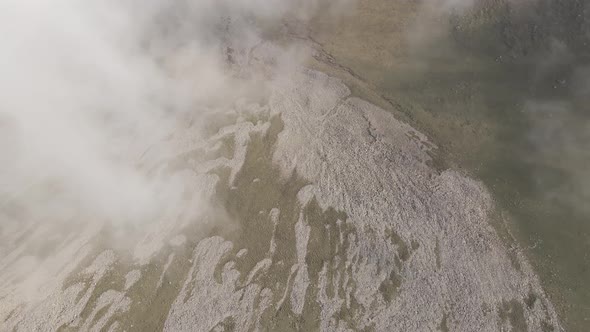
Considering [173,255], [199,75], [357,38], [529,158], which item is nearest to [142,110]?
[199,75]

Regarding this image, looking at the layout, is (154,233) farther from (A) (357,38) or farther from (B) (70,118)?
(A) (357,38)

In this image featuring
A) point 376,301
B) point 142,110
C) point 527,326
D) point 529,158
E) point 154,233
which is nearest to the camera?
point 527,326

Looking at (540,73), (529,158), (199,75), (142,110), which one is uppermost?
(540,73)

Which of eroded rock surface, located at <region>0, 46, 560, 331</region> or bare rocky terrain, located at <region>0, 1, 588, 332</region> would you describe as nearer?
eroded rock surface, located at <region>0, 46, 560, 331</region>

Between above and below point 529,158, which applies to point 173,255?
below

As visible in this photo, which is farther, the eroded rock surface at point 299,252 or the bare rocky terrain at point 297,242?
the bare rocky terrain at point 297,242

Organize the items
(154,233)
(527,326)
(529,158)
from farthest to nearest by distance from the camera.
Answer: (154,233)
(529,158)
(527,326)

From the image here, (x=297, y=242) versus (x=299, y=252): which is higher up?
(x=297, y=242)

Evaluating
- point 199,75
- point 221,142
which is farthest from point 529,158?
point 199,75

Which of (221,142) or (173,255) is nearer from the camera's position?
(173,255)

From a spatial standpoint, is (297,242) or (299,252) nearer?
(299,252)
